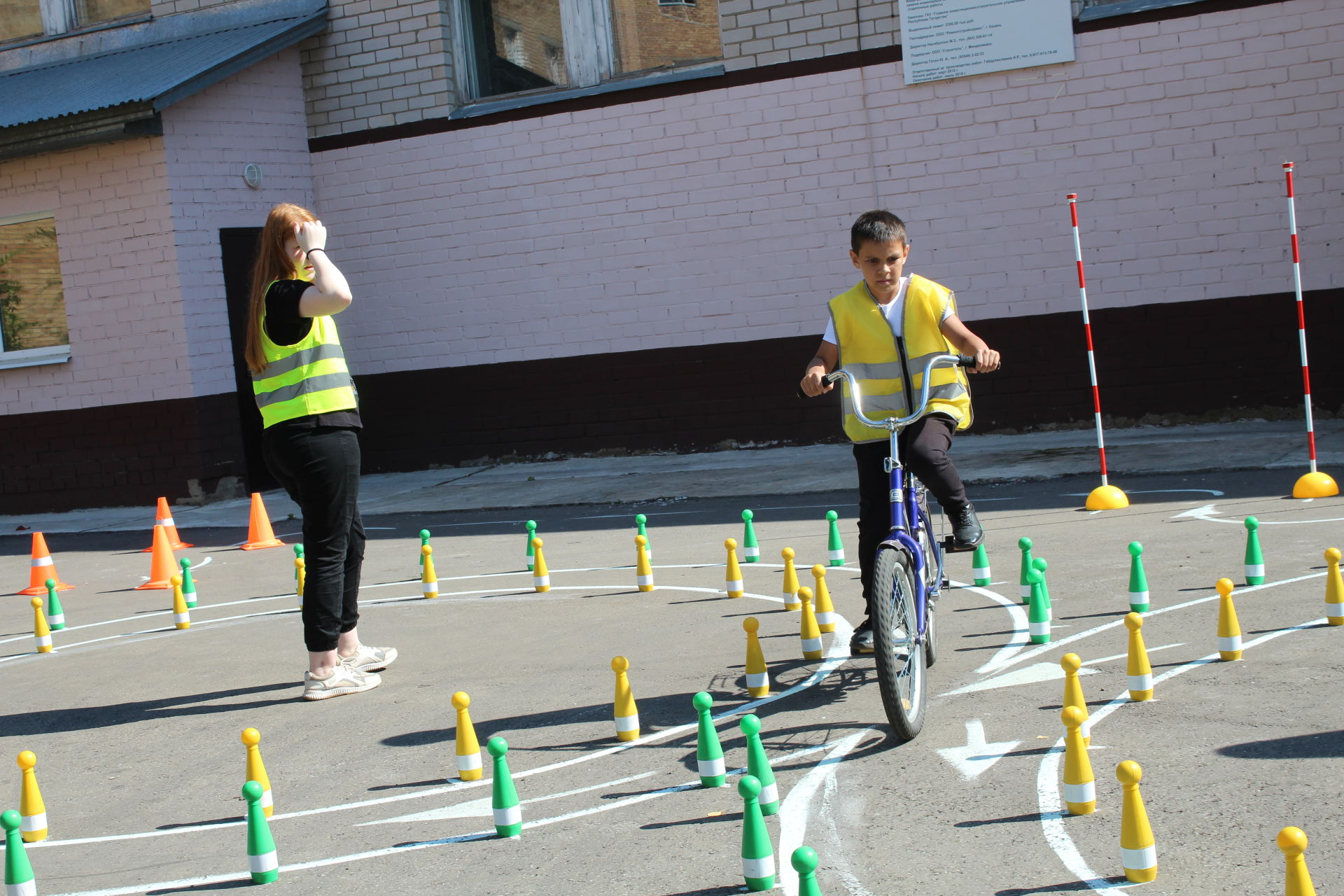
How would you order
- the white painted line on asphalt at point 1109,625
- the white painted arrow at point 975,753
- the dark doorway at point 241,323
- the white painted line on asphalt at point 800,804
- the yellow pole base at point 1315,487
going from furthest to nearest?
the dark doorway at point 241,323 < the yellow pole base at point 1315,487 < the white painted line on asphalt at point 1109,625 < the white painted arrow at point 975,753 < the white painted line on asphalt at point 800,804

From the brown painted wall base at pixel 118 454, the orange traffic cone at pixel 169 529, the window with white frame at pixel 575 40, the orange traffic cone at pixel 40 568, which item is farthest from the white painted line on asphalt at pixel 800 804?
the window with white frame at pixel 575 40

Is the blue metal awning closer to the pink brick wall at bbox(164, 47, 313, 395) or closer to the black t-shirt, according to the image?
the pink brick wall at bbox(164, 47, 313, 395)

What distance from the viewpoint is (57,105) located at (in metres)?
15.5

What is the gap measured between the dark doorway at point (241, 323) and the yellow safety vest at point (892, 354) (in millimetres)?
11541

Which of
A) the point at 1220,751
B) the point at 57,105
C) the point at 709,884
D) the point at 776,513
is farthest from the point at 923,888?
the point at 57,105

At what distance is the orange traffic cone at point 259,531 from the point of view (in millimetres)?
12352

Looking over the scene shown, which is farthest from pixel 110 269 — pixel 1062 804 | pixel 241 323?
pixel 1062 804

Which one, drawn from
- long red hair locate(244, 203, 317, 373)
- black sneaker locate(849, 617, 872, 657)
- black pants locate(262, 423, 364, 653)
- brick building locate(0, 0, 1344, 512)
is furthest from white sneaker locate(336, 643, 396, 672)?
brick building locate(0, 0, 1344, 512)

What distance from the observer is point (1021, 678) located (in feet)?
18.8

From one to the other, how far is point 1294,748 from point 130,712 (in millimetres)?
5190

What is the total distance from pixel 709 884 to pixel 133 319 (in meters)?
13.8

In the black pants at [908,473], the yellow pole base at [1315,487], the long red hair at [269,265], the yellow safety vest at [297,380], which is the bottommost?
the yellow pole base at [1315,487]

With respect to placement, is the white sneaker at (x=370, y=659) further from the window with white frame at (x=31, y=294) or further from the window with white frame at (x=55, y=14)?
the window with white frame at (x=55, y=14)

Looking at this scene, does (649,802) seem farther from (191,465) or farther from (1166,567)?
(191,465)
